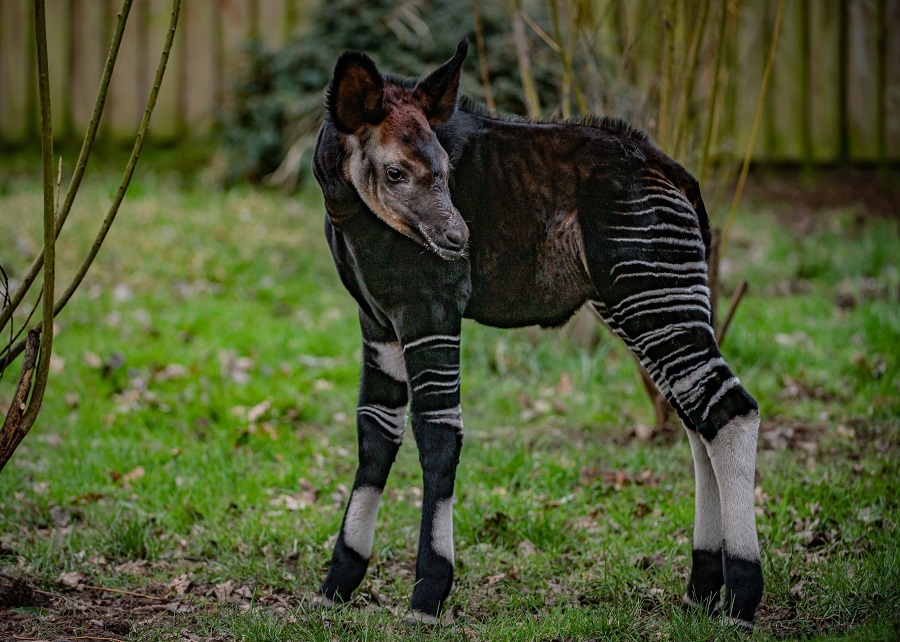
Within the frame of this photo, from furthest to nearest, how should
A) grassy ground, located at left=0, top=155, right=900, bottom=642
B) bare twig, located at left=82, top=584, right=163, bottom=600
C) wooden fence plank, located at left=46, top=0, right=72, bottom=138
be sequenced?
wooden fence plank, located at left=46, top=0, right=72, bottom=138 < bare twig, located at left=82, top=584, right=163, bottom=600 < grassy ground, located at left=0, top=155, right=900, bottom=642

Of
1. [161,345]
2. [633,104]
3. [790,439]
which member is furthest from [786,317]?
[161,345]

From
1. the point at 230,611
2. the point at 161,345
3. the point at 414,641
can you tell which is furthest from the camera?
the point at 161,345

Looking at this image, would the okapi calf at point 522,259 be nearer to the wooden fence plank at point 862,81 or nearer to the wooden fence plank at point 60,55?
the wooden fence plank at point 862,81

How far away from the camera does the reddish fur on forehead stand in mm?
2920

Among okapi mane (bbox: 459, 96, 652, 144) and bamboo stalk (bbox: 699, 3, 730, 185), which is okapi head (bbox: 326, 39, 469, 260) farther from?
bamboo stalk (bbox: 699, 3, 730, 185)

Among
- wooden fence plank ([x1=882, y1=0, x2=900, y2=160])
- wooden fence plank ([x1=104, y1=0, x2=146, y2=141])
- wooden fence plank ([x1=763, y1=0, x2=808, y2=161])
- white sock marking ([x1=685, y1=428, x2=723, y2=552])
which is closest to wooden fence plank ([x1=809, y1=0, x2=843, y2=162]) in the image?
wooden fence plank ([x1=763, y1=0, x2=808, y2=161])

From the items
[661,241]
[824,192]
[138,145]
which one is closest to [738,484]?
[661,241]

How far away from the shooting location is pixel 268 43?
950 centimetres

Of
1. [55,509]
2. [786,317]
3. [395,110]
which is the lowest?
[55,509]

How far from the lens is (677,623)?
2.98 m

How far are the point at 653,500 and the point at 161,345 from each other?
342 centimetres

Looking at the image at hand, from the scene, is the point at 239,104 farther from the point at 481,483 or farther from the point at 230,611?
the point at 230,611

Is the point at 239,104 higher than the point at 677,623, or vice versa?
the point at 239,104

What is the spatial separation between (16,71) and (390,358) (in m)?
8.19
